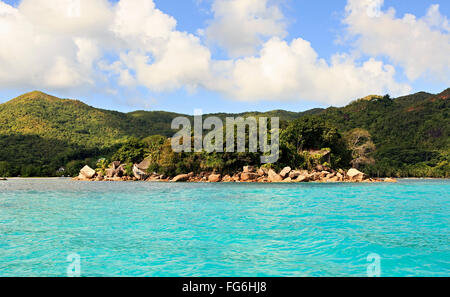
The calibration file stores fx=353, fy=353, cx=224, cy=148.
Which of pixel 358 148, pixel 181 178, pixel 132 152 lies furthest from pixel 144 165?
pixel 358 148

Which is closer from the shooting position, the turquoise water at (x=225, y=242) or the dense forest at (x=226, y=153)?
the turquoise water at (x=225, y=242)

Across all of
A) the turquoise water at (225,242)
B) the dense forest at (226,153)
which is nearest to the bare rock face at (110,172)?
the dense forest at (226,153)

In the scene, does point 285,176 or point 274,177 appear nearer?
point 274,177

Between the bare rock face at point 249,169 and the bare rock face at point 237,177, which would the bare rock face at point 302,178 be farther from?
the bare rock face at point 237,177

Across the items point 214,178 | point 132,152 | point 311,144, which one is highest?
point 311,144

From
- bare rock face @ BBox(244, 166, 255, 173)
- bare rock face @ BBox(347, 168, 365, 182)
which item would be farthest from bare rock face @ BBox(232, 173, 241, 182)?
bare rock face @ BBox(347, 168, 365, 182)

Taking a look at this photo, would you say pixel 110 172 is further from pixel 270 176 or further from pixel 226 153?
pixel 270 176

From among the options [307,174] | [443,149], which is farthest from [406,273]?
[443,149]

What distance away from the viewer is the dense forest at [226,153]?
60.9 meters

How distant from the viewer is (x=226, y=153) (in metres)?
56.4

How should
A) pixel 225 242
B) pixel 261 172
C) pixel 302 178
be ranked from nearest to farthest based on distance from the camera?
pixel 225 242, pixel 302 178, pixel 261 172

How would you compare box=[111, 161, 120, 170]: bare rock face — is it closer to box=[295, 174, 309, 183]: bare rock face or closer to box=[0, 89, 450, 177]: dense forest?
box=[0, 89, 450, 177]: dense forest

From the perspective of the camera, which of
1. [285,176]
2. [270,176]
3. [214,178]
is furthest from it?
[214,178]

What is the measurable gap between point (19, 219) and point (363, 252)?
14.0 meters
